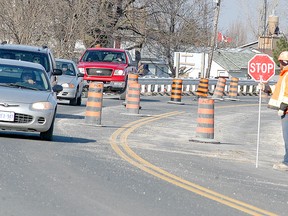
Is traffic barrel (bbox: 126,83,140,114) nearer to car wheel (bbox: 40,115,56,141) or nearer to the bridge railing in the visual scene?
car wheel (bbox: 40,115,56,141)

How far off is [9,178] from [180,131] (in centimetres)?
1284

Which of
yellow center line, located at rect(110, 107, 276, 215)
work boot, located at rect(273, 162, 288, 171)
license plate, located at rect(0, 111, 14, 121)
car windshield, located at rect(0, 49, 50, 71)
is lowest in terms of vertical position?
work boot, located at rect(273, 162, 288, 171)

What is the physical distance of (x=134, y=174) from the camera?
42.0 ft

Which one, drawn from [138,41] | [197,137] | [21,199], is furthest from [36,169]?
[138,41]

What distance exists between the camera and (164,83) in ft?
159

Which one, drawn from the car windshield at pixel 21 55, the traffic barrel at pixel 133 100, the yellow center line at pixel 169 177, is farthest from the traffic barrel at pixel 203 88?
the yellow center line at pixel 169 177

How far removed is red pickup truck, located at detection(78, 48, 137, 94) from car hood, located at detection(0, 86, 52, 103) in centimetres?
1924

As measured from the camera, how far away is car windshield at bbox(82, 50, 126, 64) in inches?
1467

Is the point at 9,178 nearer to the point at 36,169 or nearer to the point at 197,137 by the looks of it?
the point at 36,169

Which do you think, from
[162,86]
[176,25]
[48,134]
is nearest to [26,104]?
[48,134]

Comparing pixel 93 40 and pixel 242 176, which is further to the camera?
pixel 93 40

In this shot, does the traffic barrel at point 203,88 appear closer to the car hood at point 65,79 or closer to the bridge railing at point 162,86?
the bridge railing at point 162,86

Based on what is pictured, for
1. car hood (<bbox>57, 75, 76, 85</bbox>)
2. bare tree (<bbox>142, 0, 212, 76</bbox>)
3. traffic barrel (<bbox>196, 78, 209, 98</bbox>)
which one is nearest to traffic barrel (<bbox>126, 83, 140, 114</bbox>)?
car hood (<bbox>57, 75, 76, 85</bbox>)

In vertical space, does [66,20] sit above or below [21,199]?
above
